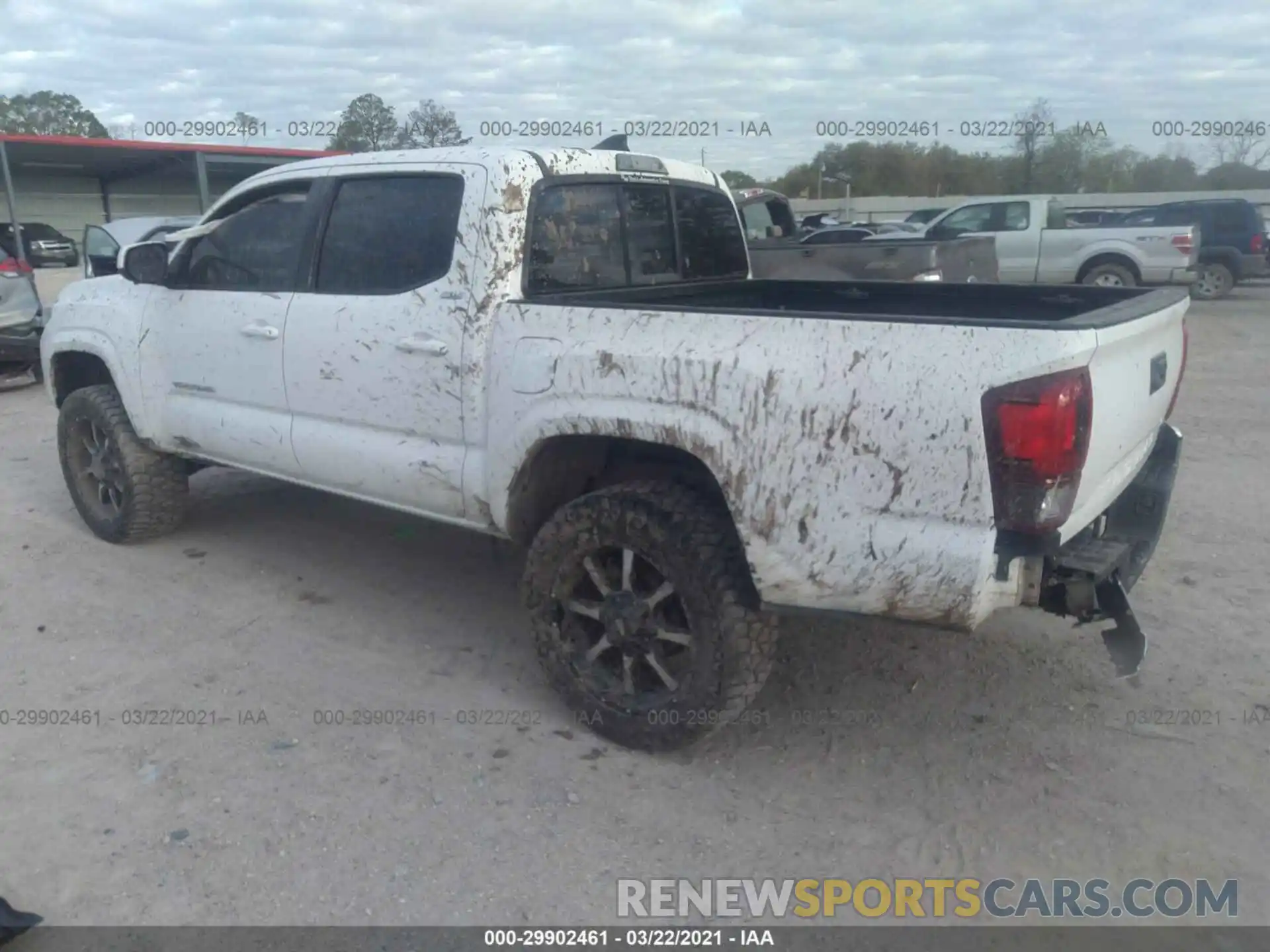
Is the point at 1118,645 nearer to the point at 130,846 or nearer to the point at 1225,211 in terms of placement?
the point at 130,846

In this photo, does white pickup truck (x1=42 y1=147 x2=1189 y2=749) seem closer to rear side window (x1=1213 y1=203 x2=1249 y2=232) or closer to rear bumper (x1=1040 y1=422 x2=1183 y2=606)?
rear bumper (x1=1040 y1=422 x2=1183 y2=606)

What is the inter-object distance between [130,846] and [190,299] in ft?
8.70

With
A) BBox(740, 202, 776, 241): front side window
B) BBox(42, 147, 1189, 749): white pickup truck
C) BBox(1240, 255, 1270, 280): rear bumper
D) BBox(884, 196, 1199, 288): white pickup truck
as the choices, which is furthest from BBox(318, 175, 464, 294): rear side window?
BBox(1240, 255, 1270, 280): rear bumper

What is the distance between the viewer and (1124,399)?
309cm

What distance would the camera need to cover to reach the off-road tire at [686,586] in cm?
329

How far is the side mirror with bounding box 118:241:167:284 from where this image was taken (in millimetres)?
4883

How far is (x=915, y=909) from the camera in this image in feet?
9.46

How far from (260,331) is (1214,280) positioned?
719 inches

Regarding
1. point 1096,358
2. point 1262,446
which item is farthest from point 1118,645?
point 1262,446

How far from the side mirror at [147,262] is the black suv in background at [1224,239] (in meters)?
16.8

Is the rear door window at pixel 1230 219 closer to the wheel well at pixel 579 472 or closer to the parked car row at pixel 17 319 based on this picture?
the parked car row at pixel 17 319

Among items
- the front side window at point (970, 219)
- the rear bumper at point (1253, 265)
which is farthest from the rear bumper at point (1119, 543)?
the rear bumper at point (1253, 265)

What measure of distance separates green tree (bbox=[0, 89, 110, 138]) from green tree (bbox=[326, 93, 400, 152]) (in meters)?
22.9

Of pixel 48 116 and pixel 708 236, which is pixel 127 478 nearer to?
pixel 708 236
